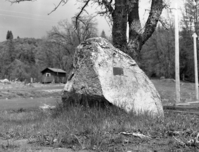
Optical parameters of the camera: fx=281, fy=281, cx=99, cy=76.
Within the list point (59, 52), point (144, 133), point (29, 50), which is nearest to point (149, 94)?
point (144, 133)

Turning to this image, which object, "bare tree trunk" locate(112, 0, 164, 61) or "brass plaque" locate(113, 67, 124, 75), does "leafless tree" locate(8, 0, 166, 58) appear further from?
"brass plaque" locate(113, 67, 124, 75)

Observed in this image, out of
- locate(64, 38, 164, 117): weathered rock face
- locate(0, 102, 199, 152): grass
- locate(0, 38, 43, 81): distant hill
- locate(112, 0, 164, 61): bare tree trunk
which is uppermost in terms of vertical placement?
locate(0, 38, 43, 81): distant hill

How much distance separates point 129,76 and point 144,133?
2924mm

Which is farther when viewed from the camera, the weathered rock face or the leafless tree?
the leafless tree

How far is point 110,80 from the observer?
6.70 metres

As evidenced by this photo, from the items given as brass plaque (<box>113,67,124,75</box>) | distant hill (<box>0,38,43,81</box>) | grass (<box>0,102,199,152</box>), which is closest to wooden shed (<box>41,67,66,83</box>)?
distant hill (<box>0,38,43,81</box>)

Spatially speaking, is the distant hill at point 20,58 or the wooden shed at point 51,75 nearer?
the wooden shed at point 51,75

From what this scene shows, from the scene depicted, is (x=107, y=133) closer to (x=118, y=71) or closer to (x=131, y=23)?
(x=118, y=71)

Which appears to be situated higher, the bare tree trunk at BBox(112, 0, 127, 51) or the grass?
the bare tree trunk at BBox(112, 0, 127, 51)

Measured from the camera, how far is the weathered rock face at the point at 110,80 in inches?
257

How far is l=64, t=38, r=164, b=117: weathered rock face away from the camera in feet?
21.4

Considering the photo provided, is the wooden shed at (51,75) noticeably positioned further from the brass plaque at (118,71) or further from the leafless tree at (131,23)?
the brass plaque at (118,71)

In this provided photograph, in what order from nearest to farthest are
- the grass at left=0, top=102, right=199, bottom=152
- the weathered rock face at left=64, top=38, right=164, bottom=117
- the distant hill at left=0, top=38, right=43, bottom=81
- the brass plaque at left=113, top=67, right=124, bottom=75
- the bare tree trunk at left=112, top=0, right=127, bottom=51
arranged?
the grass at left=0, top=102, right=199, bottom=152, the weathered rock face at left=64, top=38, right=164, bottom=117, the brass plaque at left=113, top=67, right=124, bottom=75, the bare tree trunk at left=112, top=0, right=127, bottom=51, the distant hill at left=0, top=38, right=43, bottom=81

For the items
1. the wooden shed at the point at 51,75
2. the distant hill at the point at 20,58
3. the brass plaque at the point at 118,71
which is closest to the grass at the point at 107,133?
the brass plaque at the point at 118,71
